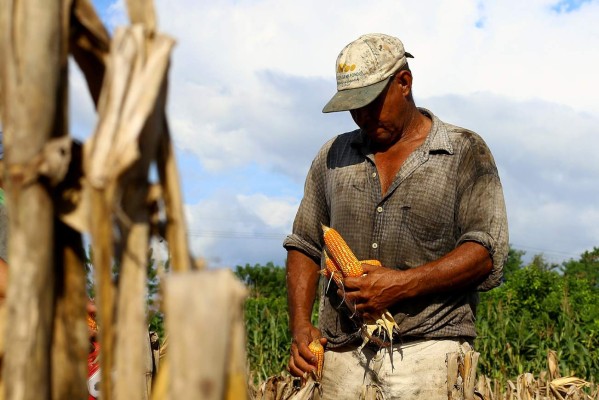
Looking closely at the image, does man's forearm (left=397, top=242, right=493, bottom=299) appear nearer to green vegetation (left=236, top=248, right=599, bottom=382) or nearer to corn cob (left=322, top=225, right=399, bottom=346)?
corn cob (left=322, top=225, right=399, bottom=346)

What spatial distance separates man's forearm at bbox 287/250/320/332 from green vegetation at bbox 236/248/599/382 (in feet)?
10.4

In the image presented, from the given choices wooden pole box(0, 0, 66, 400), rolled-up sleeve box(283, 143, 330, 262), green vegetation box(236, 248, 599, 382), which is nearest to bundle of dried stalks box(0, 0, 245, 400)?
wooden pole box(0, 0, 66, 400)

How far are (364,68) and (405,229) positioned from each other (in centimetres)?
80

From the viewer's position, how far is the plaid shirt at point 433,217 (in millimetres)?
4547

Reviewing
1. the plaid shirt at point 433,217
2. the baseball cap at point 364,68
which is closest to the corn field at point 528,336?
the plaid shirt at point 433,217

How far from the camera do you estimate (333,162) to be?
198 inches

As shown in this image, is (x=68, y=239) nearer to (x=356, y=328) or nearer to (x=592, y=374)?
(x=356, y=328)

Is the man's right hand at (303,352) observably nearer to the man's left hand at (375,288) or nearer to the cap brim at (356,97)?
the man's left hand at (375,288)

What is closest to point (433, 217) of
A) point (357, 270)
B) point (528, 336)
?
point (357, 270)

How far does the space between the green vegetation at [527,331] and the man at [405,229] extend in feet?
11.7

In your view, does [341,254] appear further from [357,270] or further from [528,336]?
[528,336]

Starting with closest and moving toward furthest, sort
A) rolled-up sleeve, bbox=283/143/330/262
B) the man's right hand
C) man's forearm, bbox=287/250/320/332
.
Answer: the man's right hand → man's forearm, bbox=287/250/320/332 → rolled-up sleeve, bbox=283/143/330/262

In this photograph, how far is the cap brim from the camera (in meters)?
4.51

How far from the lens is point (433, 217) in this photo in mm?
4586
